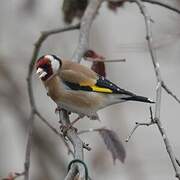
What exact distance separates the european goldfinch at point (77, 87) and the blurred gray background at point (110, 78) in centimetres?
55

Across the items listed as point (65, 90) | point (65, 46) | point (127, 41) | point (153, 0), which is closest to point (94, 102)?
point (65, 90)

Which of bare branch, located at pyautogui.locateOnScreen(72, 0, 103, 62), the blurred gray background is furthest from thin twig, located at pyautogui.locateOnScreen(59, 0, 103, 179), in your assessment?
the blurred gray background

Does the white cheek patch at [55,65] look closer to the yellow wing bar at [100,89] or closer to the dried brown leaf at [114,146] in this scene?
the yellow wing bar at [100,89]

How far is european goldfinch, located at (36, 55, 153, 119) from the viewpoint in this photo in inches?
126

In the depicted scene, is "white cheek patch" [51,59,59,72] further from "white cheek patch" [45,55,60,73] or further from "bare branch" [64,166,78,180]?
"bare branch" [64,166,78,180]

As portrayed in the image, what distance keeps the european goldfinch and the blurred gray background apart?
0.55 metres

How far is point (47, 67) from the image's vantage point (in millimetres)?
3248

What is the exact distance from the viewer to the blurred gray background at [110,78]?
4426 mm

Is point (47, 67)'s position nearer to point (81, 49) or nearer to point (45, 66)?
point (45, 66)

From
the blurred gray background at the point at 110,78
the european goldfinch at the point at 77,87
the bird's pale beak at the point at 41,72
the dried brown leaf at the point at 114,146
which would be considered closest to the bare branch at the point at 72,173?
the dried brown leaf at the point at 114,146

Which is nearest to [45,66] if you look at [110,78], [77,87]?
[77,87]

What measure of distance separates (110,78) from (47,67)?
161cm

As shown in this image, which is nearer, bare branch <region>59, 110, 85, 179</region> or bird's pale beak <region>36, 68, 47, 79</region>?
bare branch <region>59, 110, 85, 179</region>

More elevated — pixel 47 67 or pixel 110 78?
pixel 47 67
